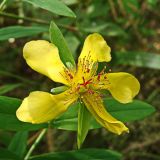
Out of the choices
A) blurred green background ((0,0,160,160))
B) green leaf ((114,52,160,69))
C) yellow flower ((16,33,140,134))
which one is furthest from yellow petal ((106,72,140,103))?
green leaf ((114,52,160,69))

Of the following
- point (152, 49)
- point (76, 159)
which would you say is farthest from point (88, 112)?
point (152, 49)

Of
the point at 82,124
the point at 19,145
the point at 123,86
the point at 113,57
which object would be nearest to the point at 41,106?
the point at 82,124

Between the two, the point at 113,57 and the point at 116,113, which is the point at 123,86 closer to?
the point at 116,113

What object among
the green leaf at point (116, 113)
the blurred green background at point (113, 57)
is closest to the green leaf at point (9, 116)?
the green leaf at point (116, 113)

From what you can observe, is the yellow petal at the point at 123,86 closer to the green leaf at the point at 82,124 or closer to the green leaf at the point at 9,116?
the green leaf at the point at 82,124

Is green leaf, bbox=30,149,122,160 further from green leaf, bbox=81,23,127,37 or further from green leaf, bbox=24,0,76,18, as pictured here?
green leaf, bbox=81,23,127,37

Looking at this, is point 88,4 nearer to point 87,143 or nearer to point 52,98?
point 87,143
